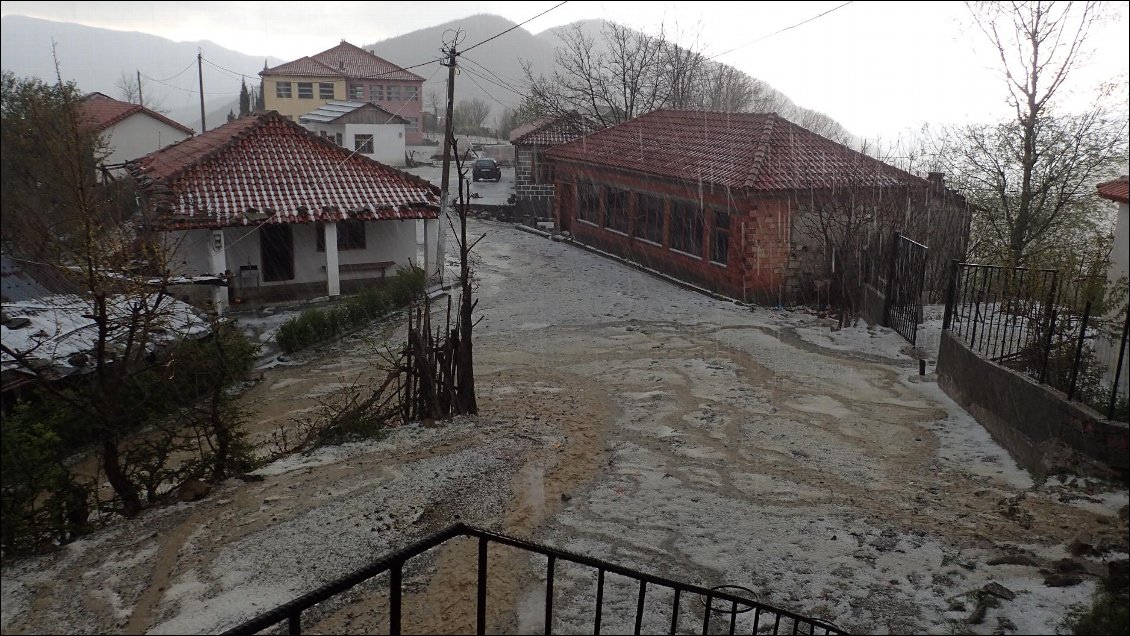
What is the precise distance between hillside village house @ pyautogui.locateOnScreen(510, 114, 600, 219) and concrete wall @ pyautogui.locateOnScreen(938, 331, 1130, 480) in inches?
906

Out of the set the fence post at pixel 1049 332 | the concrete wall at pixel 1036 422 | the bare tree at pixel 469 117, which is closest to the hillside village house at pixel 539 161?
the concrete wall at pixel 1036 422

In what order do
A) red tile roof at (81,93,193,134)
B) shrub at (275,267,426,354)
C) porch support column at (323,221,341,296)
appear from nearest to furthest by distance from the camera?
shrub at (275,267,426,354)
porch support column at (323,221,341,296)
red tile roof at (81,93,193,134)

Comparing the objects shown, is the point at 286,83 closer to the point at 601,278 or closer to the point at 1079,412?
the point at 601,278

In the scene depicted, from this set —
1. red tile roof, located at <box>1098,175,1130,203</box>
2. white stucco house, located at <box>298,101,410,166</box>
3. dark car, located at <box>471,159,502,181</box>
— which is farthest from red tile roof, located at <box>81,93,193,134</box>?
red tile roof, located at <box>1098,175,1130,203</box>

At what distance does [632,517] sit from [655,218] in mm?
15926

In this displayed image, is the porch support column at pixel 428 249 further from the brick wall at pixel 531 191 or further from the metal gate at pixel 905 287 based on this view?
the metal gate at pixel 905 287

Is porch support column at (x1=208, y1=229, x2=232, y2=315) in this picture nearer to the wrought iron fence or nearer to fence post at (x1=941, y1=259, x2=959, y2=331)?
fence post at (x1=941, y1=259, x2=959, y2=331)

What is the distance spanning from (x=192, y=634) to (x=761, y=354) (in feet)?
35.7

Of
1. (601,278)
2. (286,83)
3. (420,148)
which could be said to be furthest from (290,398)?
(286,83)

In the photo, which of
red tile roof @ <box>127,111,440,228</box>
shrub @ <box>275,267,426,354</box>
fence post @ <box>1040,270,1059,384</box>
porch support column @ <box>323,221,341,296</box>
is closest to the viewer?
fence post @ <box>1040,270,1059,384</box>

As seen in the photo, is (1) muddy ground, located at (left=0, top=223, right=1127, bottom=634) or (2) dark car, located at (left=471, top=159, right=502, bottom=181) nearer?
(1) muddy ground, located at (left=0, top=223, right=1127, bottom=634)

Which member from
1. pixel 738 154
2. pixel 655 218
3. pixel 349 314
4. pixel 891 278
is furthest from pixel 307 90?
pixel 891 278

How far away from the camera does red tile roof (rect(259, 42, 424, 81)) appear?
194 feet

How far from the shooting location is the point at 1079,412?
7680 millimetres
